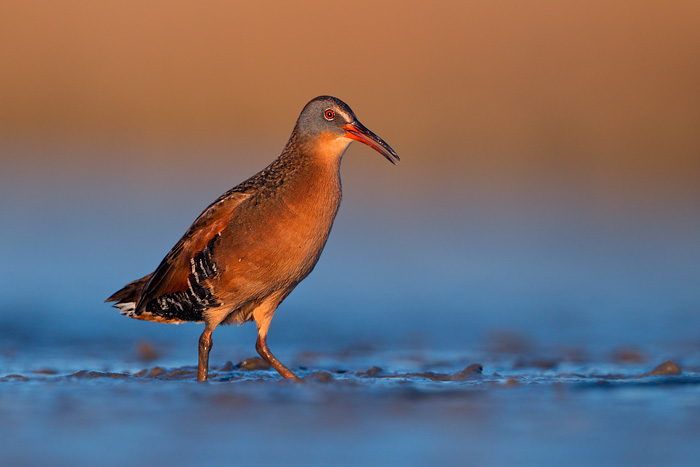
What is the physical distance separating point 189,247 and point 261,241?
0.62 meters

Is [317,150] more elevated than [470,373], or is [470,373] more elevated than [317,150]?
[317,150]

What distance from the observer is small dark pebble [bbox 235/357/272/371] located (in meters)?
8.23

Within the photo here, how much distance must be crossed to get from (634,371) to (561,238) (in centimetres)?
631

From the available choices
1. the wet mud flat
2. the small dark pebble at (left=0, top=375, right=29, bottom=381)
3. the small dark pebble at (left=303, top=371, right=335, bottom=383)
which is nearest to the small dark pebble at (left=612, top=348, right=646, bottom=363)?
the wet mud flat

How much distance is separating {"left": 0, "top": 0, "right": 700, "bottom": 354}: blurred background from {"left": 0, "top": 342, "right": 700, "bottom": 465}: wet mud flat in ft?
5.06

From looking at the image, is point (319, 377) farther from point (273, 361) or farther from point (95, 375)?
point (95, 375)

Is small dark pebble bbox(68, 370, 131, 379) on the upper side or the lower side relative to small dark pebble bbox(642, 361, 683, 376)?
lower

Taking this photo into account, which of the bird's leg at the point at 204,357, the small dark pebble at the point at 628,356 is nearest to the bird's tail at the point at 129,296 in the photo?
the bird's leg at the point at 204,357

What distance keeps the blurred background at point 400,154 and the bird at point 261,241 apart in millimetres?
1391

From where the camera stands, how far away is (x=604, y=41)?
22.8m

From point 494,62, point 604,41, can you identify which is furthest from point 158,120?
point 604,41

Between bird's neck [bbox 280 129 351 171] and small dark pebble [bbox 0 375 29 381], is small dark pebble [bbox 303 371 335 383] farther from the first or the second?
small dark pebble [bbox 0 375 29 381]

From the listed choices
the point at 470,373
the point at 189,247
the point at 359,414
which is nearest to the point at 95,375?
the point at 189,247

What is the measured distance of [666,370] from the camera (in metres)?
7.31
